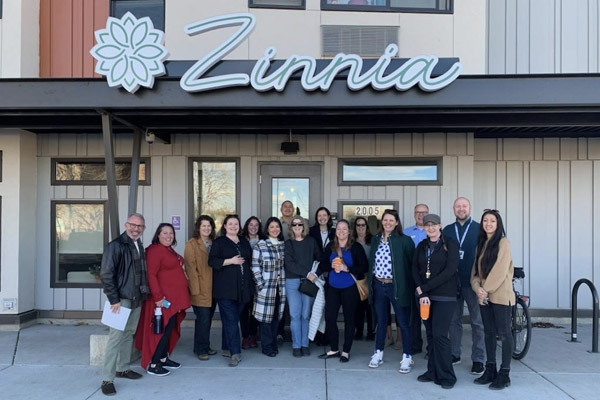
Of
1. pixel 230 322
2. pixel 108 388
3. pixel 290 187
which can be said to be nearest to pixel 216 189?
pixel 290 187

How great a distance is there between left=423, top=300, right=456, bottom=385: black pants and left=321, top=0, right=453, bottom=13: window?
4.59 m

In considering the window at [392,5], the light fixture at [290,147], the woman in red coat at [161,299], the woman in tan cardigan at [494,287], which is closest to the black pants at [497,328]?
the woman in tan cardigan at [494,287]

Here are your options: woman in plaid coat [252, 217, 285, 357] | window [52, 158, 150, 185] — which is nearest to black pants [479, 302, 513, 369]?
woman in plaid coat [252, 217, 285, 357]

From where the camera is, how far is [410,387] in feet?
15.9

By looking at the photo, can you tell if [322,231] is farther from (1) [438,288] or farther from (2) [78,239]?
(2) [78,239]

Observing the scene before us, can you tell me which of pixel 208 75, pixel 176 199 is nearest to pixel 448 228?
pixel 208 75

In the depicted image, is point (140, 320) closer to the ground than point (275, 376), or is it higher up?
higher up

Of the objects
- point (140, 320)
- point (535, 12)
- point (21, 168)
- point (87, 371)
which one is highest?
point (535, 12)

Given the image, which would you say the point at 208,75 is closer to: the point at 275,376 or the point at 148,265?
the point at 148,265

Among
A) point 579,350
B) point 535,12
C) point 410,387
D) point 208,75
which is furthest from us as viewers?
point 535,12

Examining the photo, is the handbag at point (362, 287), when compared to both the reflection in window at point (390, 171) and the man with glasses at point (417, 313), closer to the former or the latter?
the man with glasses at point (417, 313)

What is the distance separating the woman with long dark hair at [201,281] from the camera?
558 cm

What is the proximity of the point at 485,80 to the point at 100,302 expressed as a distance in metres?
6.54

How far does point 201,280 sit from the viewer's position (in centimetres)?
560
